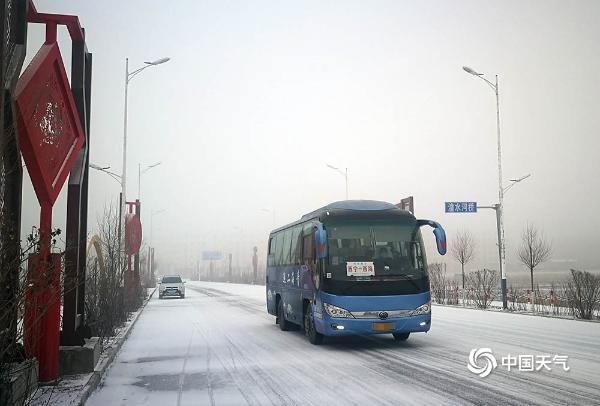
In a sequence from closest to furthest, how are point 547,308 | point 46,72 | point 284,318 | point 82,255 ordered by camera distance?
point 46,72
point 82,255
point 284,318
point 547,308

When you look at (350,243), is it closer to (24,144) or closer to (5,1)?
(24,144)

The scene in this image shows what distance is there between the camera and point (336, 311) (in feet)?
41.8

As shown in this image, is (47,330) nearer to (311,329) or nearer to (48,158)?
(48,158)

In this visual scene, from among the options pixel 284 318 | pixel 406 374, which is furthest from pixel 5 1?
pixel 284 318

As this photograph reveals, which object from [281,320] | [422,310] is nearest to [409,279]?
[422,310]

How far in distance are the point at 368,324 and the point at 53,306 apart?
6744 mm

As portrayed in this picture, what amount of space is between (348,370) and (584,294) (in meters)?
14.1

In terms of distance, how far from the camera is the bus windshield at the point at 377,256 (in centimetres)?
1289

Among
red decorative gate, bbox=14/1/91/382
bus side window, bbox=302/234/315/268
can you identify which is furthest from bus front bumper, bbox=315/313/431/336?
red decorative gate, bbox=14/1/91/382

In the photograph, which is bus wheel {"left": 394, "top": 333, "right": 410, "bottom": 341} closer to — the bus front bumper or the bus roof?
the bus front bumper

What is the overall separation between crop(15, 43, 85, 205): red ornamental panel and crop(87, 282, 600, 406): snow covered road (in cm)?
333

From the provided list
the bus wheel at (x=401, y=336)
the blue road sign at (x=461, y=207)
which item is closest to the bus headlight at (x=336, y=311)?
the bus wheel at (x=401, y=336)

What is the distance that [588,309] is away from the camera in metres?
20.5

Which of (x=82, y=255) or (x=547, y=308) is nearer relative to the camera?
(x=82, y=255)
